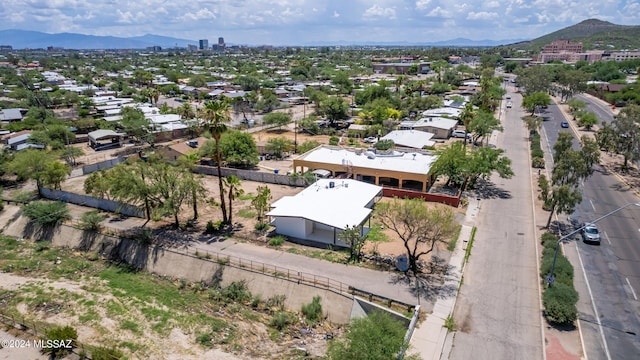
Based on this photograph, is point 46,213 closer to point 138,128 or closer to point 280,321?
point 138,128

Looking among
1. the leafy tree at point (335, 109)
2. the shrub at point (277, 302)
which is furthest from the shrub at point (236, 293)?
the leafy tree at point (335, 109)

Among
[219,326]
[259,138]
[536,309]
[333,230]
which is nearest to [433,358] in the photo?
[536,309]

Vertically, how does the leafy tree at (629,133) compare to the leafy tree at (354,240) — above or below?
above

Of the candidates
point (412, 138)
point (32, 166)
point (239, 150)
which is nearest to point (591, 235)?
point (412, 138)

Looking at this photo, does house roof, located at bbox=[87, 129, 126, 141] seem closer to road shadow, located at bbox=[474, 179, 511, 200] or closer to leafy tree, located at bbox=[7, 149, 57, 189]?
leafy tree, located at bbox=[7, 149, 57, 189]

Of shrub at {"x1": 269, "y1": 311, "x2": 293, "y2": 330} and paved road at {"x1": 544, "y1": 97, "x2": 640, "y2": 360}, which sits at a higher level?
paved road at {"x1": 544, "y1": 97, "x2": 640, "y2": 360}

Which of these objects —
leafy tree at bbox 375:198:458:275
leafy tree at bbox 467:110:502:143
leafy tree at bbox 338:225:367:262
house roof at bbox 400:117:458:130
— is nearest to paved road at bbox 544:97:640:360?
leafy tree at bbox 375:198:458:275

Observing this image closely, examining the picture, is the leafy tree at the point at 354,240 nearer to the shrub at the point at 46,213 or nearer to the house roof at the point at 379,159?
the house roof at the point at 379,159
